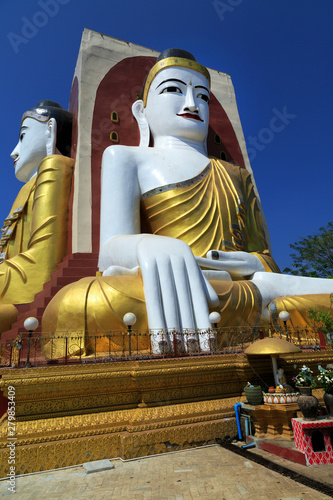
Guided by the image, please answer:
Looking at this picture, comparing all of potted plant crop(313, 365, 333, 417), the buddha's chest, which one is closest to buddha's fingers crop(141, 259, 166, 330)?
potted plant crop(313, 365, 333, 417)

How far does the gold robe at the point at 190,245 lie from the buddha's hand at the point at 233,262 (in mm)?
365

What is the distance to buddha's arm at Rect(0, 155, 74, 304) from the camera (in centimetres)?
762

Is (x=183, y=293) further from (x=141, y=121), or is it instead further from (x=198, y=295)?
(x=141, y=121)

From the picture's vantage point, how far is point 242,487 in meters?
2.65

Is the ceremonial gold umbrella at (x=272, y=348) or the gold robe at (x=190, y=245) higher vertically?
the gold robe at (x=190, y=245)

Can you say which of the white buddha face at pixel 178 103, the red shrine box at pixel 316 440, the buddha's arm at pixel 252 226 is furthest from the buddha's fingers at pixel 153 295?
the white buddha face at pixel 178 103

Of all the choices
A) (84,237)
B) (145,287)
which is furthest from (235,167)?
(145,287)

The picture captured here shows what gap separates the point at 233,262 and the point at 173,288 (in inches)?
86.0

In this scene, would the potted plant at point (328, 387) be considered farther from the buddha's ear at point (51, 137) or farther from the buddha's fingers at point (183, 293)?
the buddha's ear at point (51, 137)

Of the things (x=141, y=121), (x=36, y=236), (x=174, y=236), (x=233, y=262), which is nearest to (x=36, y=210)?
(x=36, y=236)

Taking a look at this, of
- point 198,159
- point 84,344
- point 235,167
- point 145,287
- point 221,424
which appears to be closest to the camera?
point 221,424

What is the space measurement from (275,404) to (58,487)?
7.04 feet

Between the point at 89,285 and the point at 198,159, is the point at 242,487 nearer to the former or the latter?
the point at 89,285

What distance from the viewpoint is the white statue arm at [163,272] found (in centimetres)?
524
